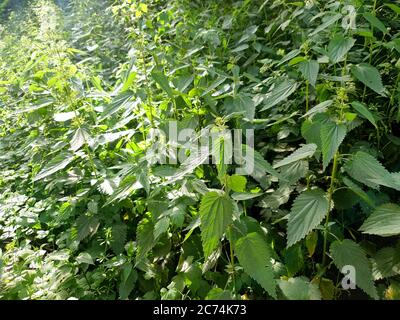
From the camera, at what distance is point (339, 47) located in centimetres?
133

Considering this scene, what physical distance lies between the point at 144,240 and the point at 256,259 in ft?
1.66

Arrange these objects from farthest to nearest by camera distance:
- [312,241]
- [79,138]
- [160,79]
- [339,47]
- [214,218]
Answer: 1. [79,138]
2. [160,79]
3. [339,47]
4. [312,241]
5. [214,218]

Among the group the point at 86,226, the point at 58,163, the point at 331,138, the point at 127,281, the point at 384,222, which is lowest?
the point at 127,281

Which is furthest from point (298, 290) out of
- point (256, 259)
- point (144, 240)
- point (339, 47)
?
point (339, 47)

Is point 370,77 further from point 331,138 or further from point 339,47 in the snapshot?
point 331,138

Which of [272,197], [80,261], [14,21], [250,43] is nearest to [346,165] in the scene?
[272,197]

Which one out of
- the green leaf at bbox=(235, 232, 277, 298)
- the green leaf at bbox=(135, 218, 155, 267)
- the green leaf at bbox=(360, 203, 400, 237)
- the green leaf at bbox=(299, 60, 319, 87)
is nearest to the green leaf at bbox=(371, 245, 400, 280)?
the green leaf at bbox=(360, 203, 400, 237)

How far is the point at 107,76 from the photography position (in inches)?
123

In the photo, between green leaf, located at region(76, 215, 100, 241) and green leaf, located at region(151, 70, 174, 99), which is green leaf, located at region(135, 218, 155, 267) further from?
green leaf, located at region(151, 70, 174, 99)

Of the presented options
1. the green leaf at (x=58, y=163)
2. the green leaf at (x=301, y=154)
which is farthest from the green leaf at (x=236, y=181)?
the green leaf at (x=58, y=163)

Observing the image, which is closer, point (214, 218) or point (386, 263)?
point (214, 218)

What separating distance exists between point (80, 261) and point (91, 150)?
0.55 metres

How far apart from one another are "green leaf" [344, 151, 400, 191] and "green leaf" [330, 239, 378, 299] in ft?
0.68
